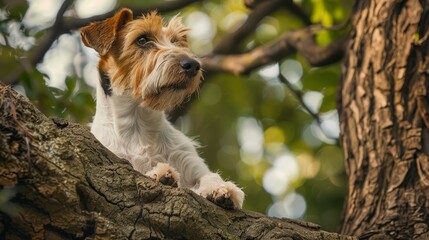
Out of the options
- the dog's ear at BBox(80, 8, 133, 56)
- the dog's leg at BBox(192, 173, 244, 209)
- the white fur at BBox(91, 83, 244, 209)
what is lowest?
the dog's leg at BBox(192, 173, 244, 209)

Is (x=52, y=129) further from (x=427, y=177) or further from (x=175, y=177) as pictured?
(x=427, y=177)

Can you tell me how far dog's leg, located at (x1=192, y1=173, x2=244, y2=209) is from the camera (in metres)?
5.50

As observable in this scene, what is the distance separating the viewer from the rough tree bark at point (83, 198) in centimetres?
428

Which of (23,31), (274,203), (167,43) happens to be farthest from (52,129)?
(274,203)

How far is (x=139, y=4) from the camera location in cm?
860

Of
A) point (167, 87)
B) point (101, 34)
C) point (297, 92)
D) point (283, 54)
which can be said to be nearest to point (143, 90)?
point (167, 87)

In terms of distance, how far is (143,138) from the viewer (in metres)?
6.97

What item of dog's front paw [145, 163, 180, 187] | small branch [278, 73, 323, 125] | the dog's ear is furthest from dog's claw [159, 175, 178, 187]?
small branch [278, 73, 323, 125]

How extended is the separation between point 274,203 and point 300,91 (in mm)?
1818

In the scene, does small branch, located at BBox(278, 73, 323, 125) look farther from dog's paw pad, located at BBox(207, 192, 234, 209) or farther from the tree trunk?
dog's paw pad, located at BBox(207, 192, 234, 209)

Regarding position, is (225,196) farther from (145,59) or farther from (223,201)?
(145,59)

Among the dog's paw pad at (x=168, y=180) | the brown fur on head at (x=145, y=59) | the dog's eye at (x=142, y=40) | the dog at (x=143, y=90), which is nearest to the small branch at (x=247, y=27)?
the brown fur on head at (x=145, y=59)

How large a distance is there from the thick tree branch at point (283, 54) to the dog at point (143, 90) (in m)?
1.67

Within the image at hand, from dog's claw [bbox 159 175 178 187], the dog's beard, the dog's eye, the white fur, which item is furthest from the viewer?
the dog's eye
